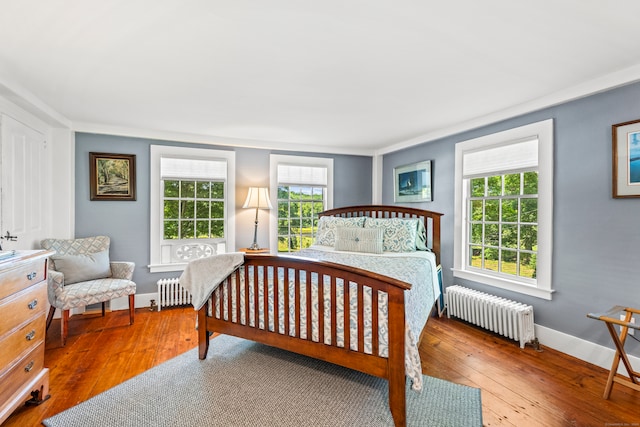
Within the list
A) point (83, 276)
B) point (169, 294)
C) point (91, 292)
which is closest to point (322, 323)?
point (91, 292)

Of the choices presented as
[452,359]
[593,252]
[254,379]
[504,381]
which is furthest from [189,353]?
[593,252]

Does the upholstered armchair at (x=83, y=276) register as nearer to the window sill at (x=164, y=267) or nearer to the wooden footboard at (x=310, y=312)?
the window sill at (x=164, y=267)

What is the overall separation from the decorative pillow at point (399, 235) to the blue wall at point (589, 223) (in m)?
1.21

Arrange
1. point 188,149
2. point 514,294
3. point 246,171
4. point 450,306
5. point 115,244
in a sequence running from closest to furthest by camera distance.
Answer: point 514,294
point 450,306
point 115,244
point 188,149
point 246,171

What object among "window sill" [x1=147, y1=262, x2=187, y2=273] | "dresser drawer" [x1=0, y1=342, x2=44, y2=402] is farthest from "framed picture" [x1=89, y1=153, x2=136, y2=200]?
"dresser drawer" [x1=0, y1=342, x2=44, y2=402]

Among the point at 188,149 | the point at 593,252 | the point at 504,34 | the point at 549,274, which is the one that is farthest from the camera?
the point at 188,149

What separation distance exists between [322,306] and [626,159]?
8.30ft

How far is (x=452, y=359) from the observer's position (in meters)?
2.57

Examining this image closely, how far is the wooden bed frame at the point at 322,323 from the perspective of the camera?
5.57 ft

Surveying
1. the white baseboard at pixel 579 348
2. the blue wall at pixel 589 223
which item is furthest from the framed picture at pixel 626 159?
the white baseboard at pixel 579 348

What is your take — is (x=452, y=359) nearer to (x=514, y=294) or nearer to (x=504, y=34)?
(x=514, y=294)

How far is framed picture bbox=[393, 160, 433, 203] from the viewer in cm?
415

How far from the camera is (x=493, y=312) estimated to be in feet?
9.80

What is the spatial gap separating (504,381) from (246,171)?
12.4ft
